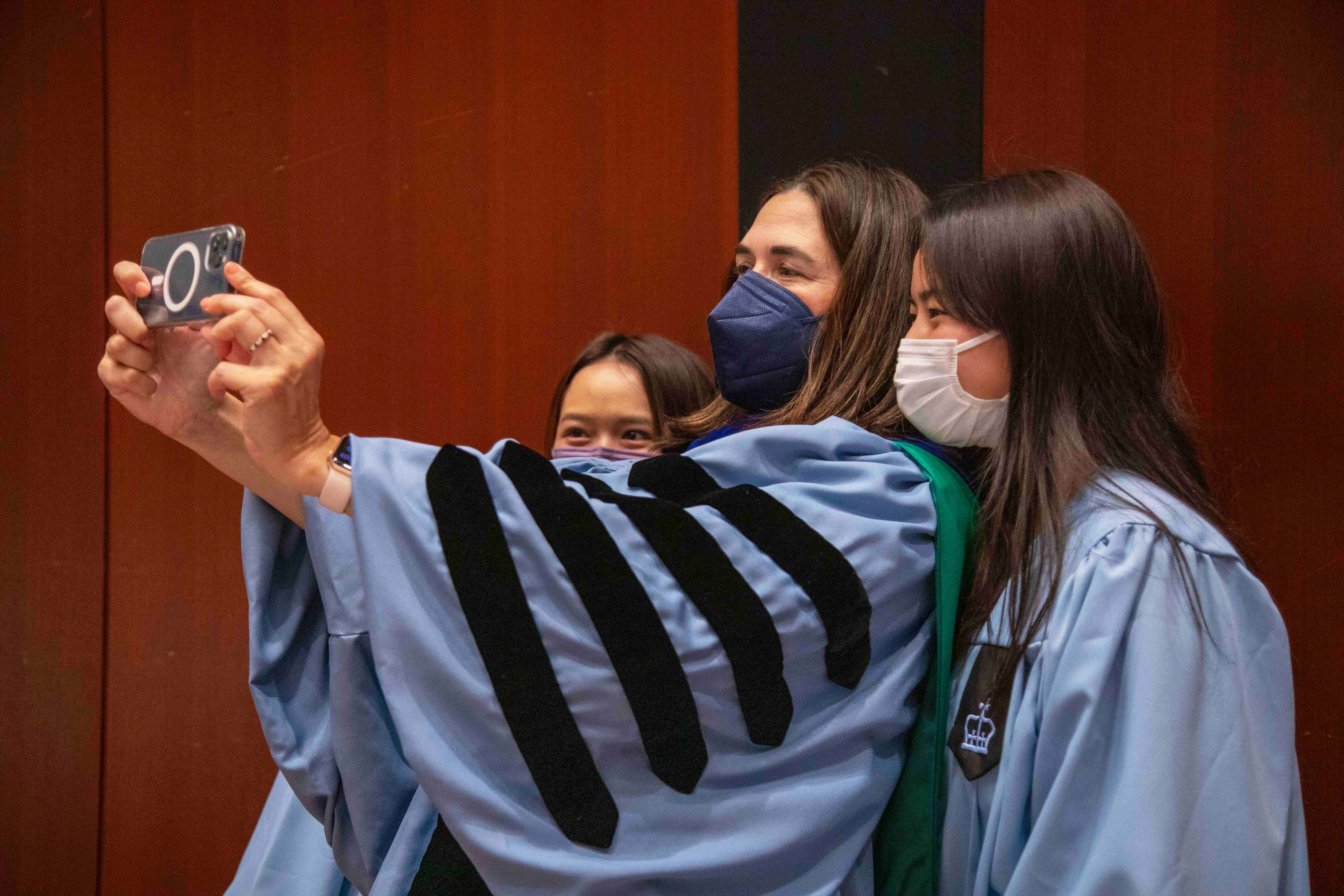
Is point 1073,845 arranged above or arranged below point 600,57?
below

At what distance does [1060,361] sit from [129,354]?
122 cm

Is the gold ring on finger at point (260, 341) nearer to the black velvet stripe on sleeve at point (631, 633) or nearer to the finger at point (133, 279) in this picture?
the finger at point (133, 279)

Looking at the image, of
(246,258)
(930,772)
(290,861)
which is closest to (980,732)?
(930,772)

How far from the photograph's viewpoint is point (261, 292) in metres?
1.18

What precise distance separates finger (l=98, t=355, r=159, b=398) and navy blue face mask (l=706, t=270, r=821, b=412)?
91 cm

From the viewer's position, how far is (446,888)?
1.28 meters

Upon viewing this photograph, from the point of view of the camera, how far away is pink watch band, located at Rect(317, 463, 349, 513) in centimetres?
122

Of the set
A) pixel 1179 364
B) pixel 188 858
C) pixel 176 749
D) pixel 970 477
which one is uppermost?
pixel 1179 364

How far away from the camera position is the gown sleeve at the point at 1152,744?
1.20m

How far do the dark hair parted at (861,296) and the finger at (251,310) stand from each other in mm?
824

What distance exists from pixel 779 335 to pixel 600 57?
0.85 m

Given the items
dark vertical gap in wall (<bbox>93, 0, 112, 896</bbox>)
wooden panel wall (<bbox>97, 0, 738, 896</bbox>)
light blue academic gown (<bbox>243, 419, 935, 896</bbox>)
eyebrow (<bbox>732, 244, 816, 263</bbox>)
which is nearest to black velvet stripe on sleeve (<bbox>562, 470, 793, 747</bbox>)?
light blue academic gown (<bbox>243, 419, 935, 896</bbox>)

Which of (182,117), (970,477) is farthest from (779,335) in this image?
(182,117)

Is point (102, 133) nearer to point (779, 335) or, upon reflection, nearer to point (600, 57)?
point (600, 57)
